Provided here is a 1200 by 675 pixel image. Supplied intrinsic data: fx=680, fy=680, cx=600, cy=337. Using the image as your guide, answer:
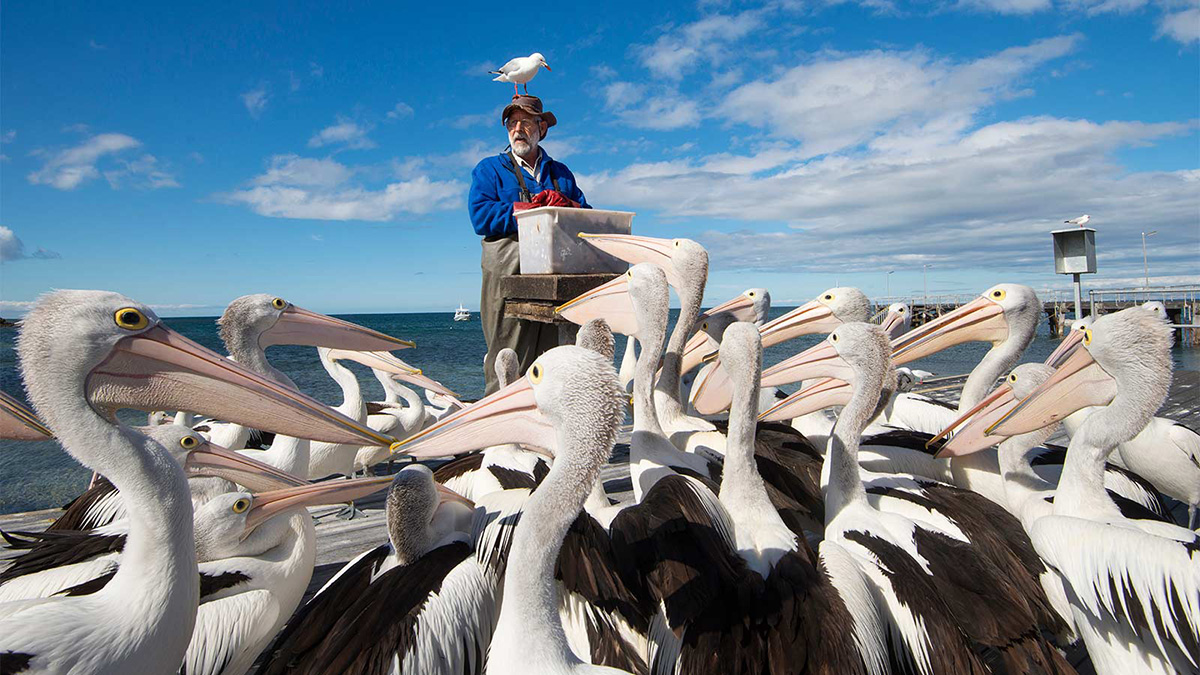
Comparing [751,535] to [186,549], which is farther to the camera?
[751,535]

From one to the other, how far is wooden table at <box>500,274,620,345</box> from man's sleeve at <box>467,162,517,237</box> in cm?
31

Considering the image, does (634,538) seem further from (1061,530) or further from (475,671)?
(1061,530)

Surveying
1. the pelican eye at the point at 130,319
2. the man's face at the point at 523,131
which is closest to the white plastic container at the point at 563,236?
the man's face at the point at 523,131

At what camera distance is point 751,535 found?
218 cm

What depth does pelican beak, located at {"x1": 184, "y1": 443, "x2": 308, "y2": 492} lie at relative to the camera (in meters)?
2.42

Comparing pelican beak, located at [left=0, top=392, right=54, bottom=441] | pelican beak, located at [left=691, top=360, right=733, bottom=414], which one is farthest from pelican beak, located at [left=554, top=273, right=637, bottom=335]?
pelican beak, located at [left=0, top=392, right=54, bottom=441]

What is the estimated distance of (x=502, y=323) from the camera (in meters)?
4.12

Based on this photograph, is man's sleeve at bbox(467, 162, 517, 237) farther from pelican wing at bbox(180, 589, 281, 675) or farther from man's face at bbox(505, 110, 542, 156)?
pelican wing at bbox(180, 589, 281, 675)

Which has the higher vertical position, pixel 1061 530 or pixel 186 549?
pixel 186 549

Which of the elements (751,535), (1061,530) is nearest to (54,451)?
(751,535)

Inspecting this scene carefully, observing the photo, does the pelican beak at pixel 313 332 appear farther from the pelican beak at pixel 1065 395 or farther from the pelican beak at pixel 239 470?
the pelican beak at pixel 1065 395

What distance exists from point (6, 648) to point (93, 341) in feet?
2.12

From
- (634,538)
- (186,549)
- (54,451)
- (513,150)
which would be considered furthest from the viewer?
(54,451)

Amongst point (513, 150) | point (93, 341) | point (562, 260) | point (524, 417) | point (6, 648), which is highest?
point (513, 150)
